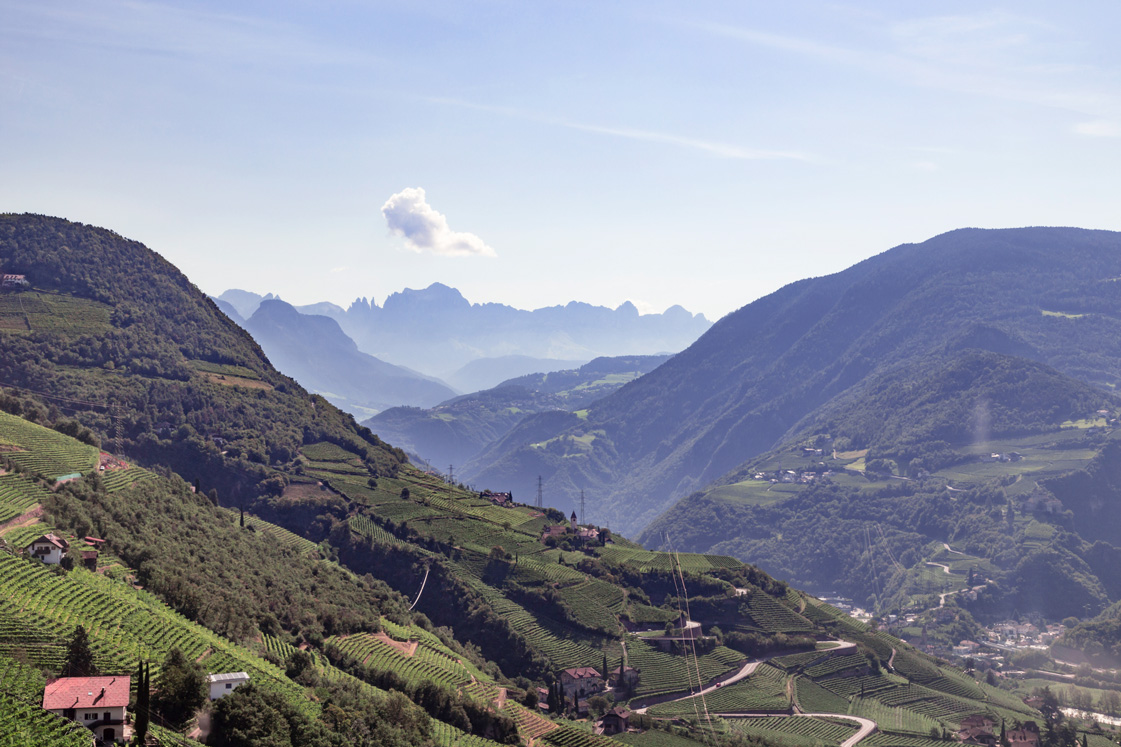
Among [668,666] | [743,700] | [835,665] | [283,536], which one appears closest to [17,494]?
[283,536]

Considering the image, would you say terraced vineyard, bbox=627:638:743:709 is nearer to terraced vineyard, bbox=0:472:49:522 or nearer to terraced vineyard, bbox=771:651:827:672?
terraced vineyard, bbox=771:651:827:672

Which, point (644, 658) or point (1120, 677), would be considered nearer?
point (644, 658)

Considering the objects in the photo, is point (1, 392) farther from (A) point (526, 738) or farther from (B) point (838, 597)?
(B) point (838, 597)

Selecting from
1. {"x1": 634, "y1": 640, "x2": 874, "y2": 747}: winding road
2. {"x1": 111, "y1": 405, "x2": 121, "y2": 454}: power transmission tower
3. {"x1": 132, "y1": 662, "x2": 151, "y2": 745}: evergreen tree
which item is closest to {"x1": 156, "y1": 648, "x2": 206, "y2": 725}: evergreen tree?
{"x1": 132, "y1": 662, "x2": 151, "y2": 745}: evergreen tree

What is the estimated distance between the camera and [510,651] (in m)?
83.6

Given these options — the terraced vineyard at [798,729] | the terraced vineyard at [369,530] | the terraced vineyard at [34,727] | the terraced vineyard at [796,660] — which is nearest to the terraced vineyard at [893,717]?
the terraced vineyard at [798,729]

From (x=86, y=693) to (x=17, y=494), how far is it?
2983 centimetres

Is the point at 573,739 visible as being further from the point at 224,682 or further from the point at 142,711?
the point at 142,711

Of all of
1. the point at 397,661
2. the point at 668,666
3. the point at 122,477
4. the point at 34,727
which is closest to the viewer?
the point at 34,727

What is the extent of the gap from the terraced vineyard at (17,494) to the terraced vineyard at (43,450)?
2672 mm

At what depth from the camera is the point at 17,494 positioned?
60031 millimetres

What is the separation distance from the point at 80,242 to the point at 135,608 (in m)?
104

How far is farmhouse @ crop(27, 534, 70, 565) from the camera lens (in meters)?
51.2

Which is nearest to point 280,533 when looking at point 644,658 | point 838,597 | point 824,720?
point 644,658
